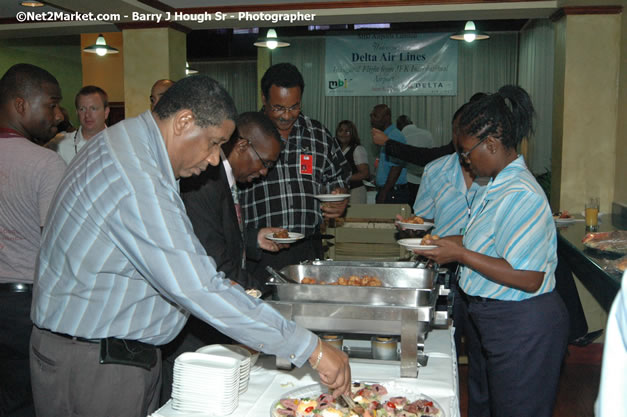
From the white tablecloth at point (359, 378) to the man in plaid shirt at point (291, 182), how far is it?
899mm

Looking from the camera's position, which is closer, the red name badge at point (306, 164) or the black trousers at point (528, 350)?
→ the black trousers at point (528, 350)

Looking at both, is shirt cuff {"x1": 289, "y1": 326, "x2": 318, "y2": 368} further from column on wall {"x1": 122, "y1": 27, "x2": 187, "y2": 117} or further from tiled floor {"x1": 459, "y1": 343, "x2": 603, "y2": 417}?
column on wall {"x1": 122, "y1": 27, "x2": 187, "y2": 117}

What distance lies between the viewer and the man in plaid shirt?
252 cm

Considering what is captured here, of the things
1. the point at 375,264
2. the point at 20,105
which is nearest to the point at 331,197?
the point at 375,264

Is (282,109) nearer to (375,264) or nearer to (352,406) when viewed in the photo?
(375,264)

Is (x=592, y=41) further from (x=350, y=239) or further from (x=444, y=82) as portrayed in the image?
(x=444, y=82)

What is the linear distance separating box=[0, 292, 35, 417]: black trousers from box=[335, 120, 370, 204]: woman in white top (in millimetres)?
3597

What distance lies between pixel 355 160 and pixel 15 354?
431cm

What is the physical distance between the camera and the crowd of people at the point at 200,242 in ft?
3.95

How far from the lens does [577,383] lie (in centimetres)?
340

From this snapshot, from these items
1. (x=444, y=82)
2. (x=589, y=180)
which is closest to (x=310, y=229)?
(x=589, y=180)

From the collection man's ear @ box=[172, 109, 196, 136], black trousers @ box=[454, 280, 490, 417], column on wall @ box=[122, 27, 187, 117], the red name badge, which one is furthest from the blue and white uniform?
column on wall @ box=[122, 27, 187, 117]

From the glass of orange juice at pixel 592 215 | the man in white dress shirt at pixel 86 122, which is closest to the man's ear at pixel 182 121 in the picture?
the man in white dress shirt at pixel 86 122

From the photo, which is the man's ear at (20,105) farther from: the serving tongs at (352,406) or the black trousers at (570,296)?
the black trousers at (570,296)
